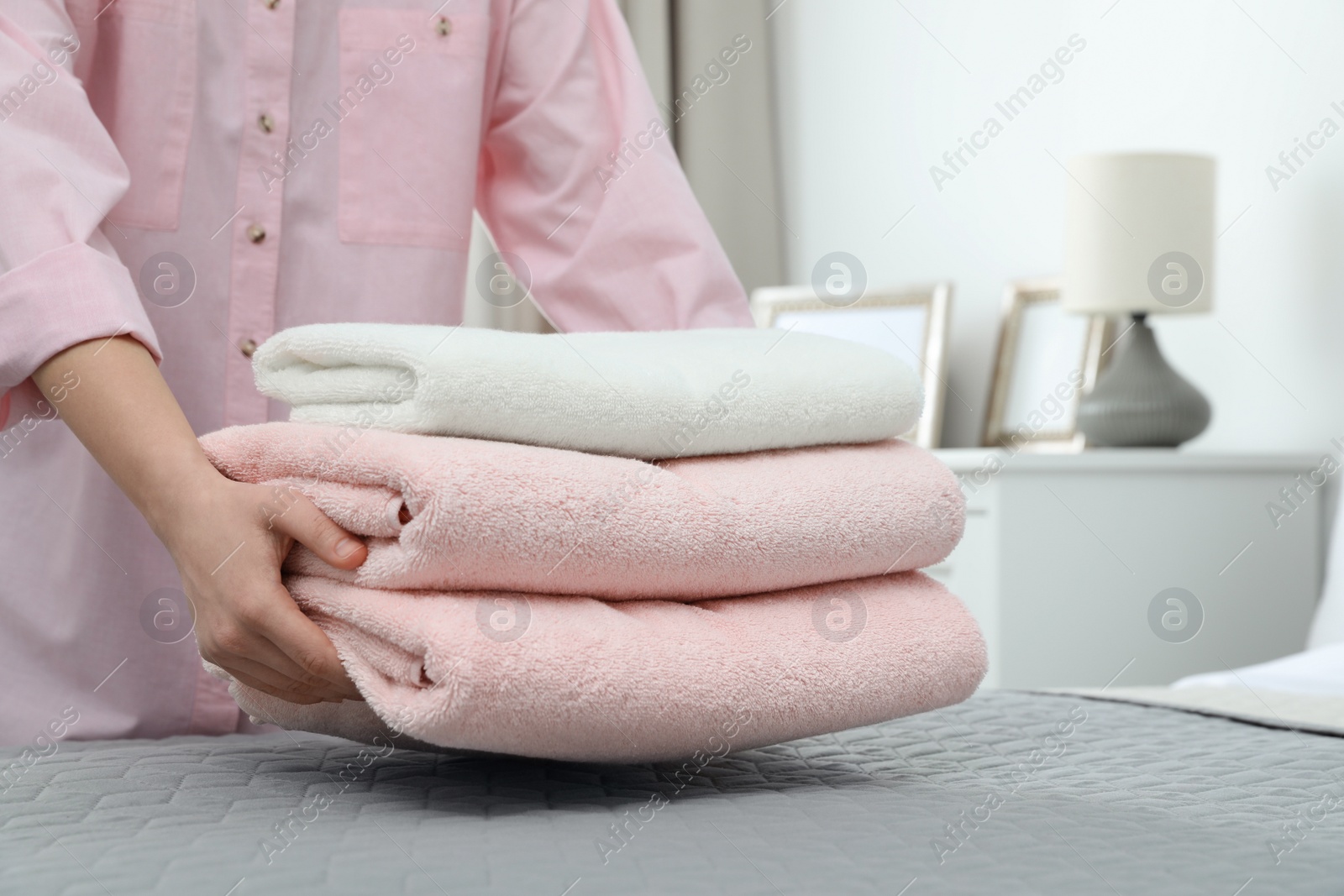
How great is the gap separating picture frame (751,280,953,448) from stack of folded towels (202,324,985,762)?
5.62 feet

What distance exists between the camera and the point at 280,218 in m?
0.82

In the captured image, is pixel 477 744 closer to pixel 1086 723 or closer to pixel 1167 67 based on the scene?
pixel 1086 723

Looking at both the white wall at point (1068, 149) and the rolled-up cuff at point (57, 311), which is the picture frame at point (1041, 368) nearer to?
the white wall at point (1068, 149)

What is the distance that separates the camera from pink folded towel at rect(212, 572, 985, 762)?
45cm

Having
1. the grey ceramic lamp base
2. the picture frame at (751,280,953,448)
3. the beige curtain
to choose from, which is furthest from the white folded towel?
the beige curtain

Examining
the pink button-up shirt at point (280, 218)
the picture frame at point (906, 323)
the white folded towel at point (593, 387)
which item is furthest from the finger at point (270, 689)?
the picture frame at point (906, 323)

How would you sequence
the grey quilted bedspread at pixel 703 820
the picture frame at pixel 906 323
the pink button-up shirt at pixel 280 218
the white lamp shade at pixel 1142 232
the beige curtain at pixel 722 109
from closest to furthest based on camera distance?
the grey quilted bedspread at pixel 703 820 → the pink button-up shirt at pixel 280 218 → the white lamp shade at pixel 1142 232 → the picture frame at pixel 906 323 → the beige curtain at pixel 722 109

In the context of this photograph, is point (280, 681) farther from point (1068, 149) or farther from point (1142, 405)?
point (1068, 149)

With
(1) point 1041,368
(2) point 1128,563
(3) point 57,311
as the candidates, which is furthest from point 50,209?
(1) point 1041,368

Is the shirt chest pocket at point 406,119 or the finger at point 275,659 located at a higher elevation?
the shirt chest pocket at point 406,119

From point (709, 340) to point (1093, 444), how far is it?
1443 mm

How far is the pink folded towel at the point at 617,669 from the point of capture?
450 mm

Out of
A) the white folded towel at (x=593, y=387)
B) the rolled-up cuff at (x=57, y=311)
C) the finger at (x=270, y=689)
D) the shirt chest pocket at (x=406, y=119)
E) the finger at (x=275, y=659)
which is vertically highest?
the shirt chest pocket at (x=406, y=119)

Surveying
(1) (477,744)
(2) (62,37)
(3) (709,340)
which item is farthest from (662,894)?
(2) (62,37)
